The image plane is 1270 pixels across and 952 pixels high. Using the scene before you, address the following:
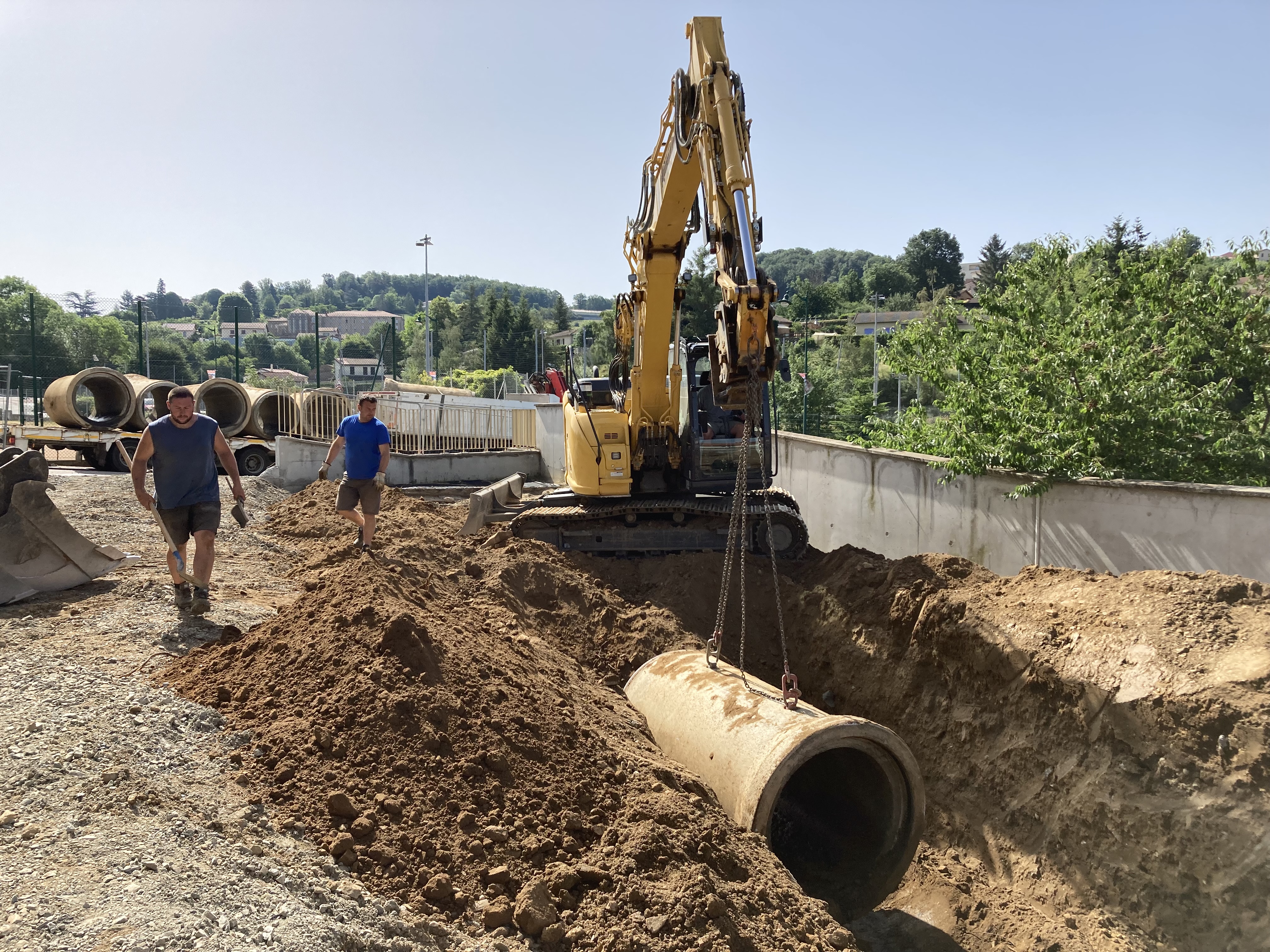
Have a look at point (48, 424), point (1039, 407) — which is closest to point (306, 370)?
point (48, 424)

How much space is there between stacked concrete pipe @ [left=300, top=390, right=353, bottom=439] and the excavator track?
438 inches

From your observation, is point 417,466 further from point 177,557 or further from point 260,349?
point 260,349

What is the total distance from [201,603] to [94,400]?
18.8 meters

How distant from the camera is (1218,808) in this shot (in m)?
5.10

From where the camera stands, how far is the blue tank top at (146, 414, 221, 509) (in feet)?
20.7

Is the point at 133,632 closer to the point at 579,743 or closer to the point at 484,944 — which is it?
the point at 579,743

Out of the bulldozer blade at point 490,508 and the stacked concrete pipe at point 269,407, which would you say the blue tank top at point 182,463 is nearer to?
the bulldozer blade at point 490,508

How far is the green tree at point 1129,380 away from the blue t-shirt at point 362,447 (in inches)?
237

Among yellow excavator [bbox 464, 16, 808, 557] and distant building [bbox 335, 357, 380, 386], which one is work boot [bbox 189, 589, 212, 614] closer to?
yellow excavator [bbox 464, 16, 808, 557]

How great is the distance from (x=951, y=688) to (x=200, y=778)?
213 inches

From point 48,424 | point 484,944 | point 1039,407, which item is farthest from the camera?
point 48,424

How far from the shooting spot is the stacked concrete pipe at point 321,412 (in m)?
20.5

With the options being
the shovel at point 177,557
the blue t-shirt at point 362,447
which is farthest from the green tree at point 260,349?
the shovel at point 177,557

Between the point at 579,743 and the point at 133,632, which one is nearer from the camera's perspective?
the point at 579,743
